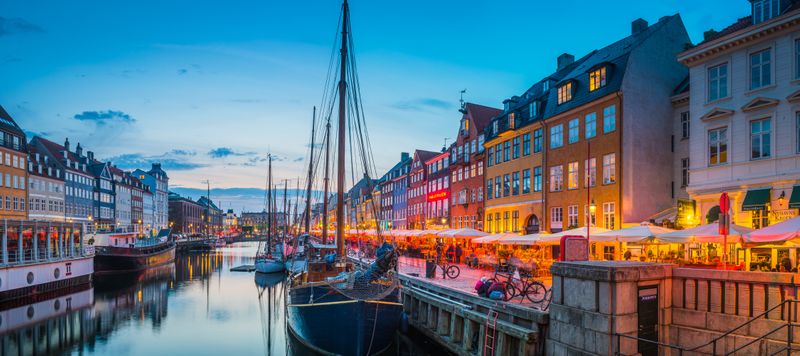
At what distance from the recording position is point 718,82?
25.4m

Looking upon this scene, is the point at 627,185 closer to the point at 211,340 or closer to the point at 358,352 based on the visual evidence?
the point at 358,352

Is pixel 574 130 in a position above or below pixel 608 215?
above

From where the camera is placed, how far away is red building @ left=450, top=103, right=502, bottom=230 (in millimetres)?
51312

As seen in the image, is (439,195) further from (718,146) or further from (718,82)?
(718,82)

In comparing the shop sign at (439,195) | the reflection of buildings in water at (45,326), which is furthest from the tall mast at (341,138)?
the shop sign at (439,195)

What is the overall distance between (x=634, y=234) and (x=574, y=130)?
14.8 metres

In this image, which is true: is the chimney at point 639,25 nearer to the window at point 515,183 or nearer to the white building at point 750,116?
→ the white building at point 750,116

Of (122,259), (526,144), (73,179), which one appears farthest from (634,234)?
(73,179)

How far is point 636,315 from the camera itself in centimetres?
1291

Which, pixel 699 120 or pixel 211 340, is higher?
pixel 699 120

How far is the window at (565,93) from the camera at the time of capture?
36.8 m

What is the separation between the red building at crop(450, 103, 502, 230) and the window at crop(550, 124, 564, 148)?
12.2 metres

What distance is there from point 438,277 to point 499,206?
18.1m

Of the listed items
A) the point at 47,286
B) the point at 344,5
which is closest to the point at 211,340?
the point at 344,5
